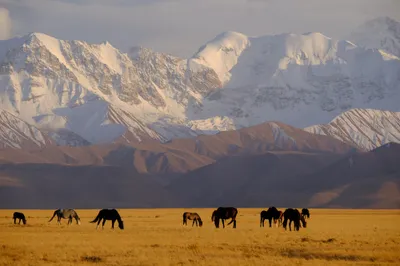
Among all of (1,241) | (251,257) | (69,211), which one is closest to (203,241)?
(251,257)

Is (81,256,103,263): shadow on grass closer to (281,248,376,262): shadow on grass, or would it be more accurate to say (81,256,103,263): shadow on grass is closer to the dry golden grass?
the dry golden grass

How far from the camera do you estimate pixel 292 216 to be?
261ft

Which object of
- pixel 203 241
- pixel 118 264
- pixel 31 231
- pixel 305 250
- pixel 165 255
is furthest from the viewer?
pixel 31 231

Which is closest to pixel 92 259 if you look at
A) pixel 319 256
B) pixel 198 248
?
pixel 198 248

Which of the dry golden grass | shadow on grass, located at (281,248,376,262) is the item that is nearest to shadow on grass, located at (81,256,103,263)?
the dry golden grass

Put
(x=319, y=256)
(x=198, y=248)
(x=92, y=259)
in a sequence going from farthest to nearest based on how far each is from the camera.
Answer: (x=198, y=248) < (x=319, y=256) < (x=92, y=259)

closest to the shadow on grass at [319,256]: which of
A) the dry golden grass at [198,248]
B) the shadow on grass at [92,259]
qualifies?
the dry golden grass at [198,248]

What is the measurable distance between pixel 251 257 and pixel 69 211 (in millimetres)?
40946

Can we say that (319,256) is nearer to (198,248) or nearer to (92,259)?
(198,248)

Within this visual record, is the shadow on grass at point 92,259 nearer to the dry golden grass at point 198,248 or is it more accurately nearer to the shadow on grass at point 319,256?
the dry golden grass at point 198,248

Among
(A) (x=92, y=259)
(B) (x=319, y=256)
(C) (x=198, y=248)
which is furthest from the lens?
(C) (x=198, y=248)

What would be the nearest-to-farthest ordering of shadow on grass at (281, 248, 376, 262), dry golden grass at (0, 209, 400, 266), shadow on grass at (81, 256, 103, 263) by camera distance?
1. dry golden grass at (0, 209, 400, 266)
2. shadow on grass at (81, 256, 103, 263)
3. shadow on grass at (281, 248, 376, 262)

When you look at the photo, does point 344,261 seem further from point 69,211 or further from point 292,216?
point 69,211

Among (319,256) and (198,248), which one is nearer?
(319,256)
